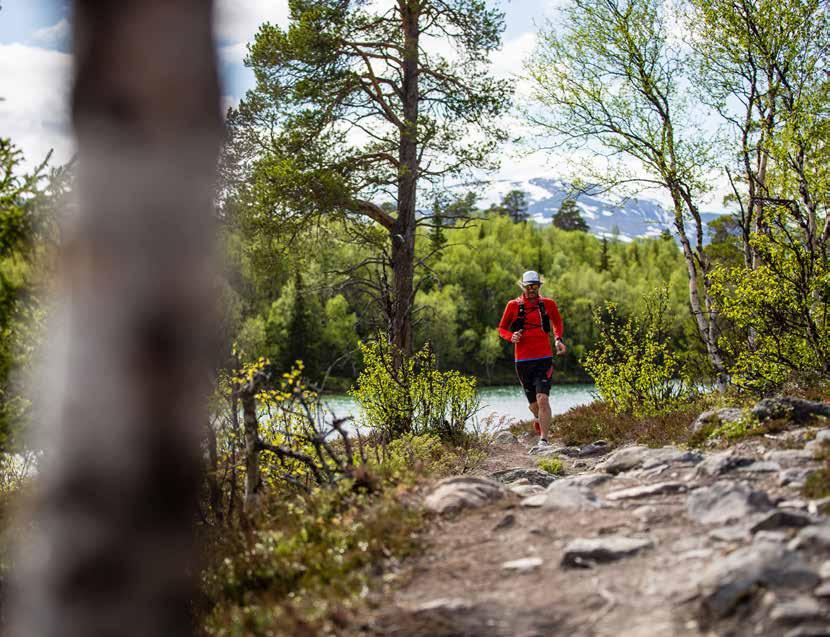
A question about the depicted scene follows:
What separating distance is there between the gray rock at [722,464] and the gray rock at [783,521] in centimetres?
131

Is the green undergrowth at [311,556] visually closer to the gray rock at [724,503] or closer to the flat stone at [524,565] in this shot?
the flat stone at [524,565]

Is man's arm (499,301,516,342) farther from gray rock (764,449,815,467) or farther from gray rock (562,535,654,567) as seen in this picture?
gray rock (562,535,654,567)

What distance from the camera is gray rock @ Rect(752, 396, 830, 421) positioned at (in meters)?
6.44

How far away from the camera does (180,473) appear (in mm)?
3383

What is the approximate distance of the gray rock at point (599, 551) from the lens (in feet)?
12.9

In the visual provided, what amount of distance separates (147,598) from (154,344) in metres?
1.13

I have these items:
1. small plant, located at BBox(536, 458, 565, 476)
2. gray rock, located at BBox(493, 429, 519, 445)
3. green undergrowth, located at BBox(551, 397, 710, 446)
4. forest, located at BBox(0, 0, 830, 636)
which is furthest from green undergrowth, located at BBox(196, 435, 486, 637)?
gray rock, located at BBox(493, 429, 519, 445)

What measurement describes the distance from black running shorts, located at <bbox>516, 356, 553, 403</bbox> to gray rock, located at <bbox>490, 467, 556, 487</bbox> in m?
2.18

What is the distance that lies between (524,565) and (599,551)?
0.40 m

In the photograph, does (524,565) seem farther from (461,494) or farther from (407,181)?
(407,181)

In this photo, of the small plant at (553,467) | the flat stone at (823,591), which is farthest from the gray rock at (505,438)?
the flat stone at (823,591)

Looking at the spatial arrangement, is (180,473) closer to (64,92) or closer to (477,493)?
(64,92)

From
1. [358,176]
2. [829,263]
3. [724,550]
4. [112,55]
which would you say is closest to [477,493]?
[724,550]

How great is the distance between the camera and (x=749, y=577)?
3268 millimetres
